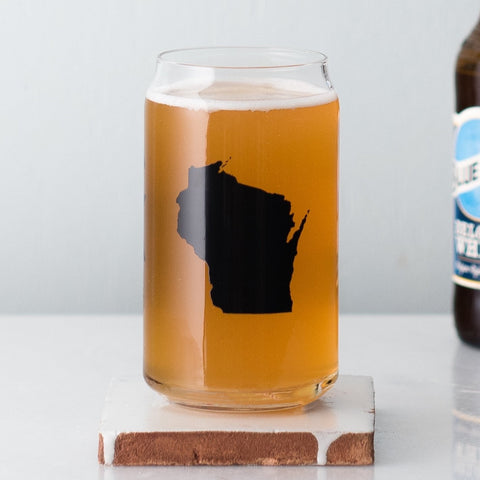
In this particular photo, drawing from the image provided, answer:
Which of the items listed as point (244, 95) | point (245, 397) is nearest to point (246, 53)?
point (244, 95)

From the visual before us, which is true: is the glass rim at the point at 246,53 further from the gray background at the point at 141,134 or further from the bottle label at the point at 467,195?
the gray background at the point at 141,134

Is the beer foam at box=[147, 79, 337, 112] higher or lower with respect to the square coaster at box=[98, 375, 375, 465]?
higher

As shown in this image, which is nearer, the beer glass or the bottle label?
the beer glass

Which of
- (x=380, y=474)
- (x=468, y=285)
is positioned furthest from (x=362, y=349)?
(x=380, y=474)

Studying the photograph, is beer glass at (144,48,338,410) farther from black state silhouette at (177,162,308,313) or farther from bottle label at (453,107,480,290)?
bottle label at (453,107,480,290)

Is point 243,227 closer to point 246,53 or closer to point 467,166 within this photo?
point 246,53

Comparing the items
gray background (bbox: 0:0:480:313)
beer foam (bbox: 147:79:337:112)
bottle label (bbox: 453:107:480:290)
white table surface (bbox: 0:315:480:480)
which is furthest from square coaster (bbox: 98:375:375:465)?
gray background (bbox: 0:0:480:313)
